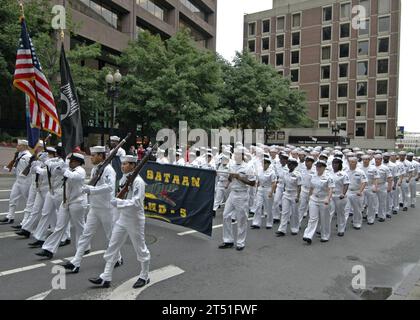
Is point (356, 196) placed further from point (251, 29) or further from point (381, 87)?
point (251, 29)

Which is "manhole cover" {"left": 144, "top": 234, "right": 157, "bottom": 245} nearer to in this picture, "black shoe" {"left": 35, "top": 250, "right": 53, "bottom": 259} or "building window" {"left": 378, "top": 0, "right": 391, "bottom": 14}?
"black shoe" {"left": 35, "top": 250, "right": 53, "bottom": 259}

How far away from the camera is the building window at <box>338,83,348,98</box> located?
197 feet

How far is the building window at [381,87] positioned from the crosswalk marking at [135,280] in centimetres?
5769

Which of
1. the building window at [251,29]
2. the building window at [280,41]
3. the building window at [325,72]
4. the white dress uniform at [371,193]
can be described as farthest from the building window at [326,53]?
the white dress uniform at [371,193]

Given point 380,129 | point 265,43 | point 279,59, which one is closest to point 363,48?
point 380,129

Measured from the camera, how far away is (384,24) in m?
56.5

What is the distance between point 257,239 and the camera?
29.6 feet

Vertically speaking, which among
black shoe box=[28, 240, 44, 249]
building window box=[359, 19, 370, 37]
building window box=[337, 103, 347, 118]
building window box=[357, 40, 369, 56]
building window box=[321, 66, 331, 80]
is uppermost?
building window box=[359, 19, 370, 37]

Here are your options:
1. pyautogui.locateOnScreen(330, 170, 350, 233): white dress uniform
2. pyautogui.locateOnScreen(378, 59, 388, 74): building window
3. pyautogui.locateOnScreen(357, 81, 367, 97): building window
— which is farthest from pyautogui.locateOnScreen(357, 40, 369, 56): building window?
pyautogui.locateOnScreen(330, 170, 350, 233): white dress uniform

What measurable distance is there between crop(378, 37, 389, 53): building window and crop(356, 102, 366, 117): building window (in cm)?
771

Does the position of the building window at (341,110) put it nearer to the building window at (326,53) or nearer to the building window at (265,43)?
the building window at (326,53)
